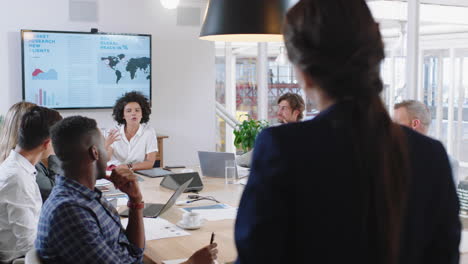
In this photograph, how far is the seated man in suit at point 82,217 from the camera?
5.75 ft

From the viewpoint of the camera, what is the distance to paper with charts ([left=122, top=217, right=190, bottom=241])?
2355 millimetres

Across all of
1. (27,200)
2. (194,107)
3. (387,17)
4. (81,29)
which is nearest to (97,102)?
(81,29)

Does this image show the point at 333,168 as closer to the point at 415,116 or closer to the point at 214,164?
the point at 415,116

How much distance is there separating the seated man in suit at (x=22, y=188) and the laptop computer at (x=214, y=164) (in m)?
1.41

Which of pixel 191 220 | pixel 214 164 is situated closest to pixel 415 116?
pixel 214 164

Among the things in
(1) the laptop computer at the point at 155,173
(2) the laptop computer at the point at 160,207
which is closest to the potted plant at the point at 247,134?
(1) the laptop computer at the point at 155,173

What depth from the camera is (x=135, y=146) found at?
456 centimetres

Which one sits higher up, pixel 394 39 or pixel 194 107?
pixel 394 39

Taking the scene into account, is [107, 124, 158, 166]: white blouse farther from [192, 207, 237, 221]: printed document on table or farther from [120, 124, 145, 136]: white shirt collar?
[192, 207, 237, 221]: printed document on table

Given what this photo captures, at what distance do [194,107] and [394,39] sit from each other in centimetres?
249

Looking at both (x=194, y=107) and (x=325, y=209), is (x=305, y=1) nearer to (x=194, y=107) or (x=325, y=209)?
(x=325, y=209)

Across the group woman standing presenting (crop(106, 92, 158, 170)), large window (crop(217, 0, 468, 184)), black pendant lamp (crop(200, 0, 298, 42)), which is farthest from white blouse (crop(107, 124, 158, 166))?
black pendant lamp (crop(200, 0, 298, 42))

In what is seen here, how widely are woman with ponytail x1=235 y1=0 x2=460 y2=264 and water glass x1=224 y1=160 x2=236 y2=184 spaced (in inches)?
108

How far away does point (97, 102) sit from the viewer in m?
5.66
